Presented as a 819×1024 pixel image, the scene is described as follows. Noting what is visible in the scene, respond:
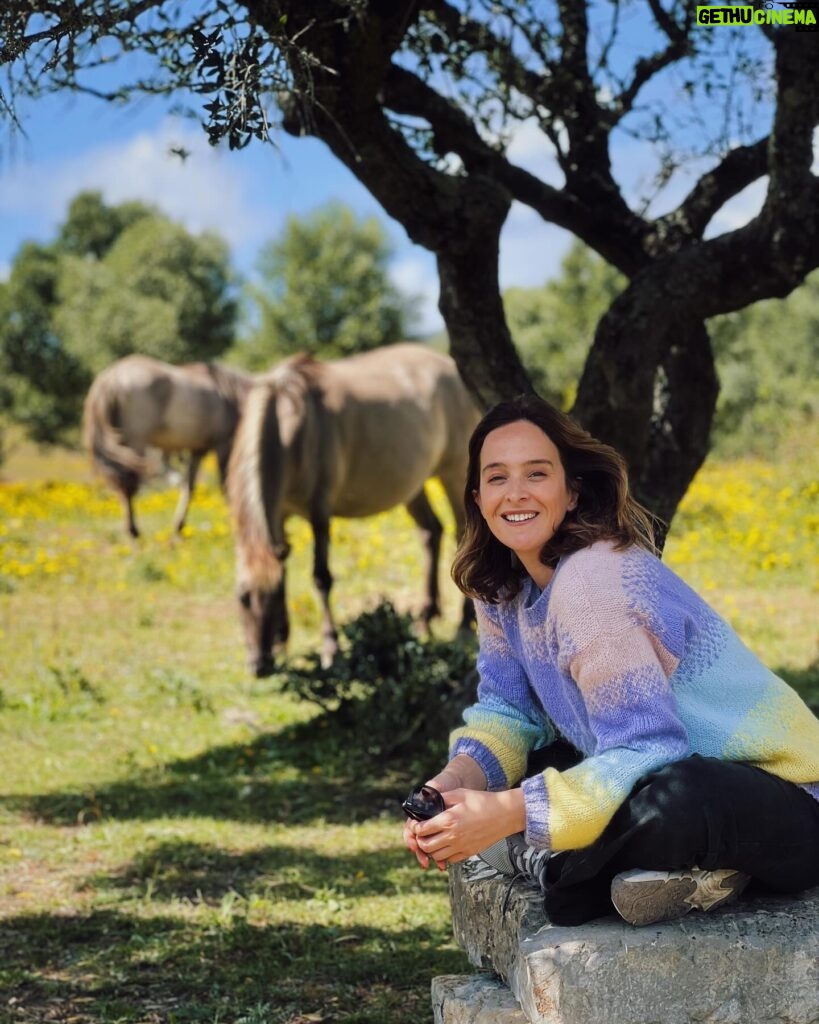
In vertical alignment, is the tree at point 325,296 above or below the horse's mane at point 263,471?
above

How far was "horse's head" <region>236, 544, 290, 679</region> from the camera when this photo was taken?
705 centimetres

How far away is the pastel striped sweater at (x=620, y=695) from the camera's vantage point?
213 cm

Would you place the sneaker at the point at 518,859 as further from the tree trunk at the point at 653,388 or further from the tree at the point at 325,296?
the tree at the point at 325,296

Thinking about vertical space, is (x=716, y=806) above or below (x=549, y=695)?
below

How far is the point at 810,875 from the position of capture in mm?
2311

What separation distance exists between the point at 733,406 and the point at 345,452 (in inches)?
566

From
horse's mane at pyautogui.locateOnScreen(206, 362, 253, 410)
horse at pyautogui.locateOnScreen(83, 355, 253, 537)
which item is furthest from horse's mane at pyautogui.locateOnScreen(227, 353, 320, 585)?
horse's mane at pyautogui.locateOnScreen(206, 362, 253, 410)

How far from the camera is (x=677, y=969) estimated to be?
214 cm

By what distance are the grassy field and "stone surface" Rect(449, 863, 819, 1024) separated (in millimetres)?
1215

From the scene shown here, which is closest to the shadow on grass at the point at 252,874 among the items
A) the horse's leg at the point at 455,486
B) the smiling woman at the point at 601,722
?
the smiling woman at the point at 601,722

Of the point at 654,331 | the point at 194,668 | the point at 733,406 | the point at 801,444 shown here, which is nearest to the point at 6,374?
the point at 733,406

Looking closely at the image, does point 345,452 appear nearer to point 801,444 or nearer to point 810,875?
point 810,875

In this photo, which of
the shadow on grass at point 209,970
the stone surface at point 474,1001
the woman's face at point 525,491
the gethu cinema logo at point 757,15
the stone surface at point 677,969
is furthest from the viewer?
the gethu cinema logo at point 757,15

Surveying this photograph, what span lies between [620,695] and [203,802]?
3.55m
